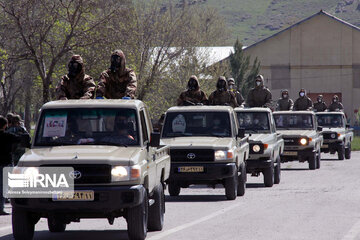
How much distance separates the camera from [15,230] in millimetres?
10289

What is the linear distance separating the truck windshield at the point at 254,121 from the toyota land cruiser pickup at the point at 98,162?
32.6 feet

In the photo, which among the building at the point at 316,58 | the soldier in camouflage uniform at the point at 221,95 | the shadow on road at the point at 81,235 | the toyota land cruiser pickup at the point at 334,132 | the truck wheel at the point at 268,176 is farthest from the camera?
the building at the point at 316,58

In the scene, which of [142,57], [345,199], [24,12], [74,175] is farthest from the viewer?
[142,57]

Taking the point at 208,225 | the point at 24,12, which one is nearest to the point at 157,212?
the point at 208,225

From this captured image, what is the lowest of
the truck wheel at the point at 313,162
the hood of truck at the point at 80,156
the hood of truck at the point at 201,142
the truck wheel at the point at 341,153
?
the truck wheel at the point at 341,153

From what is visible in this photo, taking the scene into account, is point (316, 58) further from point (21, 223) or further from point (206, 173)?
point (21, 223)

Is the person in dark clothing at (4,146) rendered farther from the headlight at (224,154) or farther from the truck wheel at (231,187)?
the truck wheel at (231,187)

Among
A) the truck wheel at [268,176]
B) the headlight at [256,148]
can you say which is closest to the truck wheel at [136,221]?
the headlight at [256,148]

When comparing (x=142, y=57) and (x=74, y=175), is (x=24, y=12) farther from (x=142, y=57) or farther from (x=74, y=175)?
(x=74, y=175)

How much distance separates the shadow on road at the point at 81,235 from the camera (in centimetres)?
1127

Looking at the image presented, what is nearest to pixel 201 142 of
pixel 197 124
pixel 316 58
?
pixel 197 124

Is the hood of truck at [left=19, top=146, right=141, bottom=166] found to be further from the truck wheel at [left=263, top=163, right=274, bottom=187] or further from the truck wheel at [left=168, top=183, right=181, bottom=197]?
the truck wheel at [left=263, top=163, right=274, bottom=187]

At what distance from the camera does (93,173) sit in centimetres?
1010

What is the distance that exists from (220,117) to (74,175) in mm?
7785
